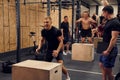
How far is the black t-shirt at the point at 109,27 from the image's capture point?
116 inches

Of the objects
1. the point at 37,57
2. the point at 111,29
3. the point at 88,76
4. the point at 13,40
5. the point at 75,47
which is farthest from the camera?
the point at 13,40

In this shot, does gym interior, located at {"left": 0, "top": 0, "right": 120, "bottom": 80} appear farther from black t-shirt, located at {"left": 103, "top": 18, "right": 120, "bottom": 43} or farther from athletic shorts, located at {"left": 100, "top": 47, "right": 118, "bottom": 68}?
black t-shirt, located at {"left": 103, "top": 18, "right": 120, "bottom": 43}

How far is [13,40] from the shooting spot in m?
7.40

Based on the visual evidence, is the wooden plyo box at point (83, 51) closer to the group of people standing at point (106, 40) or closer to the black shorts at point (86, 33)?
the black shorts at point (86, 33)

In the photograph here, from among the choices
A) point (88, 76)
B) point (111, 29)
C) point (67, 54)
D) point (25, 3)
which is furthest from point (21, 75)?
point (25, 3)

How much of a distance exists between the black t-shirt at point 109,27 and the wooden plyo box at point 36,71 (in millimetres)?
841

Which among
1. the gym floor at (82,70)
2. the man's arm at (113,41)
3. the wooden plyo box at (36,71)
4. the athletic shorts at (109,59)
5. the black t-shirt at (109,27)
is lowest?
the gym floor at (82,70)

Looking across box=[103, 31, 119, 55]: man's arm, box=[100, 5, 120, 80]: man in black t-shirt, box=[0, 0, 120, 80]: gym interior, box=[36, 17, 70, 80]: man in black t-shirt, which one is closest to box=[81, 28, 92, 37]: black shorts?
box=[0, 0, 120, 80]: gym interior

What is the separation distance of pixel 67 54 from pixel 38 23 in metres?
2.22

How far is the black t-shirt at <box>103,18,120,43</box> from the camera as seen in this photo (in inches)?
116

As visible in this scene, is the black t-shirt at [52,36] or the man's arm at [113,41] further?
the black t-shirt at [52,36]

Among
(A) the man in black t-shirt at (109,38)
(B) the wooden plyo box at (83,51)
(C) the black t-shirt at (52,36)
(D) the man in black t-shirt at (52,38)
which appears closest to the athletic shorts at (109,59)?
(A) the man in black t-shirt at (109,38)

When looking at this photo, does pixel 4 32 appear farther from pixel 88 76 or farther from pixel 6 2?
pixel 88 76

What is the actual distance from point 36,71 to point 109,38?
114 centimetres
